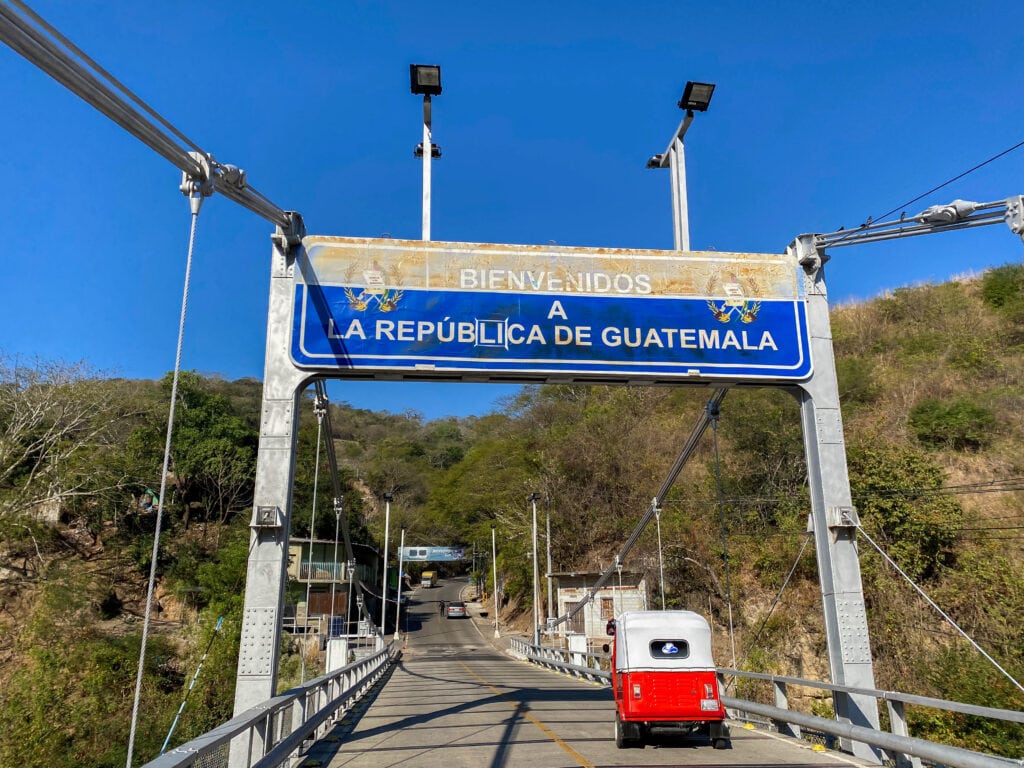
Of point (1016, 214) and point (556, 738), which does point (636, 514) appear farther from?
point (1016, 214)

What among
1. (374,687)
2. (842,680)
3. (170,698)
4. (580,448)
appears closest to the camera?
(842,680)

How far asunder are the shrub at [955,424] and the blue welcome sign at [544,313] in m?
28.2

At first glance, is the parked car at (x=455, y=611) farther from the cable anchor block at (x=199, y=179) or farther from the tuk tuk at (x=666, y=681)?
the cable anchor block at (x=199, y=179)

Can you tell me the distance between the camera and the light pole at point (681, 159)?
12352 millimetres

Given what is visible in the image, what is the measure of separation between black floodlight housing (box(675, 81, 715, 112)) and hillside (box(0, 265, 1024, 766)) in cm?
741

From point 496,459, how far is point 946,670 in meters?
49.1

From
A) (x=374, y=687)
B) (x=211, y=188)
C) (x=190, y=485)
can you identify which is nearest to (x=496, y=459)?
(x=190, y=485)

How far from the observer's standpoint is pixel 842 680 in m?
9.93

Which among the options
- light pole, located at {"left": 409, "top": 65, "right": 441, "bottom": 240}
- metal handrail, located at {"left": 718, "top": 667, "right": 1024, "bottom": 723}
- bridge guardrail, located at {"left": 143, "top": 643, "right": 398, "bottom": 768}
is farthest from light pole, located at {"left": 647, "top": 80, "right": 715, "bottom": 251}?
bridge guardrail, located at {"left": 143, "top": 643, "right": 398, "bottom": 768}

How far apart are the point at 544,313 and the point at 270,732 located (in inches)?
271

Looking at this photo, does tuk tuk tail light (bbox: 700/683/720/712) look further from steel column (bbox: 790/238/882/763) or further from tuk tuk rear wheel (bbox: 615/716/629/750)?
steel column (bbox: 790/238/882/763)

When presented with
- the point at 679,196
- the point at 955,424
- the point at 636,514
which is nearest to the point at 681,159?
the point at 679,196

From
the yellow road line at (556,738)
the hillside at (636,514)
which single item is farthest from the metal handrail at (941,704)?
the yellow road line at (556,738)

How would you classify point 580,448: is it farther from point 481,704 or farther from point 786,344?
point 786,344
